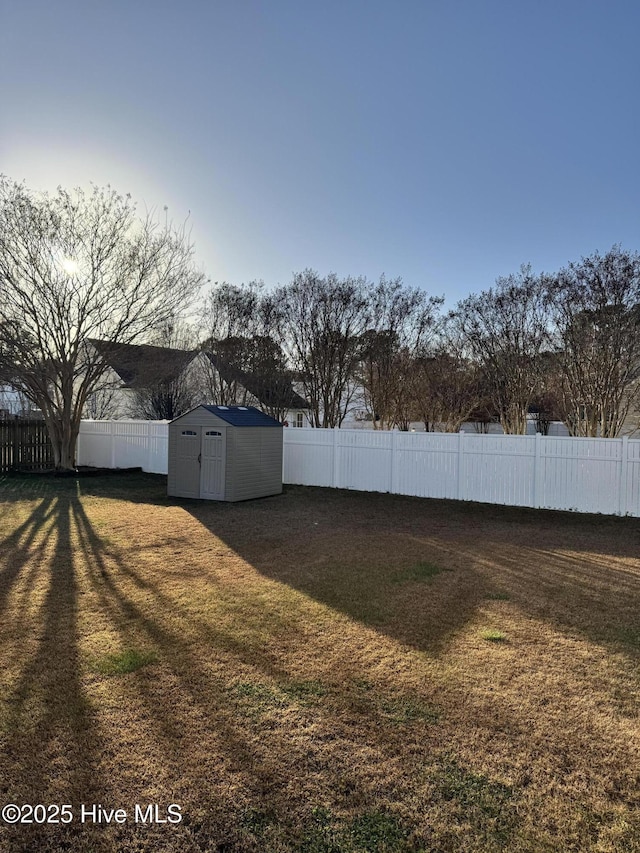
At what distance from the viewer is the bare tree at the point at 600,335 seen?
1270 centimetres

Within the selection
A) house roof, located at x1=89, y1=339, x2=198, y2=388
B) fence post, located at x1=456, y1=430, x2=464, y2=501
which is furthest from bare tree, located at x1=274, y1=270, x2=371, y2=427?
fence post, located at x1=456, y1=430, x2=464, y2=501

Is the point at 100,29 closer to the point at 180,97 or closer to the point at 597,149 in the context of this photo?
the point at 180,97

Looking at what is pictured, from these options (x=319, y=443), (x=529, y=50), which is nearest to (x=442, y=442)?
A: (x=319, y=443)

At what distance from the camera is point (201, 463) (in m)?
11.0

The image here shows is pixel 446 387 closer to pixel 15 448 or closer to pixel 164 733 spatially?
pixel 15 448

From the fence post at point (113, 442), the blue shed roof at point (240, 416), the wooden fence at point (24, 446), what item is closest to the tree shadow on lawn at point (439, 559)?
the blue shed roof at point (240, 416)

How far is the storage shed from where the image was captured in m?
10.7

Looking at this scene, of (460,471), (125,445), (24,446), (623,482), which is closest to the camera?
(623,482)

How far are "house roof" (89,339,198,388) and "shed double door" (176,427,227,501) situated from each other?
232 inches

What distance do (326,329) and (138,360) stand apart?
7.06 metres

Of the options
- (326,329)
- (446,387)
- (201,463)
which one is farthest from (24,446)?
(446,387)

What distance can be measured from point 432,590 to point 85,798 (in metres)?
3.72

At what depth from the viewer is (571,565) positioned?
6.30m

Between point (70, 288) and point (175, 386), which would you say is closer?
point (70, 288)
